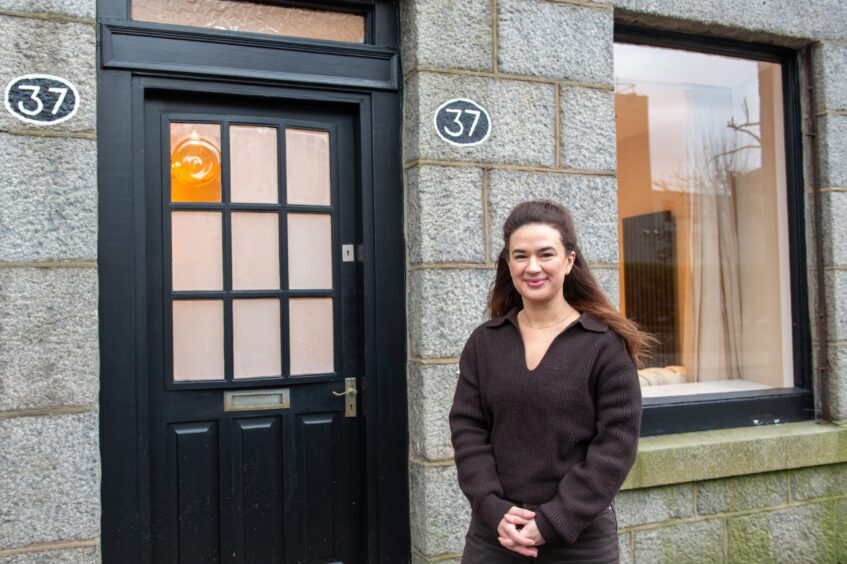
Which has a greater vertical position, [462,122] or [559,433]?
[462,122]

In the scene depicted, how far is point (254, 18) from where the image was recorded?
12.8ft

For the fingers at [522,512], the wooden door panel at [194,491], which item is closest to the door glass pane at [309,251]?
the wooden door panel at [194,491]

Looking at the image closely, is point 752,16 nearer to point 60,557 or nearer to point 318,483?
point 318,483

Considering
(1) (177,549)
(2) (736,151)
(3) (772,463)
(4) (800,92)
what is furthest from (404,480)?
(4) (800,92)

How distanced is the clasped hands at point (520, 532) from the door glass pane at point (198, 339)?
1.95 m

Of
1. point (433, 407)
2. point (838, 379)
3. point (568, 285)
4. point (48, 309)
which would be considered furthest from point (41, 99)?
point (838, 379)

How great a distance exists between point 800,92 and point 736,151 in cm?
54

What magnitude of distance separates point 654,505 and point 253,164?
296 centimetres

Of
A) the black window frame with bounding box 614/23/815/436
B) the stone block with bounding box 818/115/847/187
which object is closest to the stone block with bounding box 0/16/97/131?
the black window frame with bounding box 614/23/815/436

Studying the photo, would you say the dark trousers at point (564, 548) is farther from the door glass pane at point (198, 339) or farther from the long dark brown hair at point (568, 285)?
the door glass pane at point (198, 339)

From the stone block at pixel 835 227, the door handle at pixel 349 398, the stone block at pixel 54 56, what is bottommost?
the door handle at pixel 349 398

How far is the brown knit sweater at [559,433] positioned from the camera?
2281mm

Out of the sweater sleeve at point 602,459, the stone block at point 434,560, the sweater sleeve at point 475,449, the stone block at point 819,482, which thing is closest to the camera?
the sweater sleeve at point 602,459

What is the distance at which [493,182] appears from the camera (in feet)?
13.1
